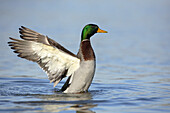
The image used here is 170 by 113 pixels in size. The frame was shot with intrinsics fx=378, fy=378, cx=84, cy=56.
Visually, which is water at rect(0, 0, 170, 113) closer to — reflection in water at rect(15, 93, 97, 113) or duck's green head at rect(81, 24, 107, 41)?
reflection in water at rect(15, 93, 97, 113)

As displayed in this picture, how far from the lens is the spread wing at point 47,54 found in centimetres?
791

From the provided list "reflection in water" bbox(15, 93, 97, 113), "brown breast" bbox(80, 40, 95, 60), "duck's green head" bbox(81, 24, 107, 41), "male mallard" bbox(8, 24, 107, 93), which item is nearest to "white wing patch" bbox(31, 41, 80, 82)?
"male mallard" bbox(8, 24, 107, 93)

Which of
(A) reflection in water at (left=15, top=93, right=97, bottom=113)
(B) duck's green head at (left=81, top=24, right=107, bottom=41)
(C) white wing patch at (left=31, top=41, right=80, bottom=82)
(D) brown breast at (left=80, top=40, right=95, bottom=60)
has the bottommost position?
(A) reflection in water at (left=15, top=93, right=97, bottom=113)

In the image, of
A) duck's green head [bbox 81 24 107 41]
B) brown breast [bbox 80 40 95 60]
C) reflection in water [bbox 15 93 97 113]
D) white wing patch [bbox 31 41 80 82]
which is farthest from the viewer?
duck's green head [bbox 81 24 107 41]

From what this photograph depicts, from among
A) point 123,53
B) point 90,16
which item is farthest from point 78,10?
point 123,53

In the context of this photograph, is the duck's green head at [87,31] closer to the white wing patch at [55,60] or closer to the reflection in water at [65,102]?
the white wing patch at [55,60]

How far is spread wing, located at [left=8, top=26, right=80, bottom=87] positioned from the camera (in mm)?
7910

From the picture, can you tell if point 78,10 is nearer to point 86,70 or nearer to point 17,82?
point 17,82

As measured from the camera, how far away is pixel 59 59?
8.01 m

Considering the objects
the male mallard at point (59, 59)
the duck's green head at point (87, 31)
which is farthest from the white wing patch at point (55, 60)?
the duck's green head at point (87, 31)

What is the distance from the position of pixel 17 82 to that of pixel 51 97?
7.53 ft

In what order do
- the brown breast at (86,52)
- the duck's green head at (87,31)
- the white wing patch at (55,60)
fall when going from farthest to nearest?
the duck's green head at (87,31) < the brown breast at (86,52) < the white wing patch at (55,60)

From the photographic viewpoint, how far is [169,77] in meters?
10.6

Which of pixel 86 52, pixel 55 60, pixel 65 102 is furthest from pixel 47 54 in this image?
pixel 65 102
